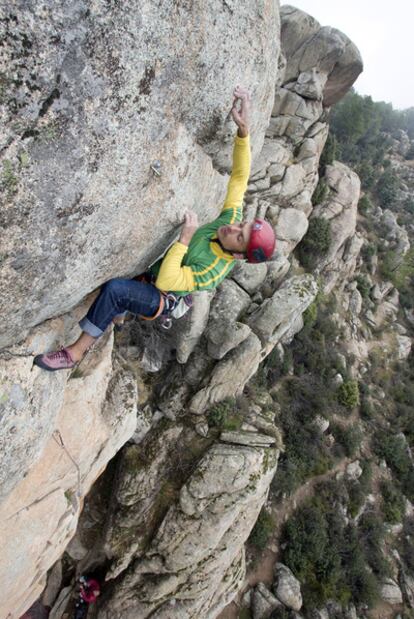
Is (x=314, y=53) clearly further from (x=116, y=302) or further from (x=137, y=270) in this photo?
(x=116, y=302)

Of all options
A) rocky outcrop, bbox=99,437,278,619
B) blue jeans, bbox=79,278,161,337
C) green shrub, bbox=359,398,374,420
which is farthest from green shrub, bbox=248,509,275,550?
blue jeans, bbox=79,278,161,337

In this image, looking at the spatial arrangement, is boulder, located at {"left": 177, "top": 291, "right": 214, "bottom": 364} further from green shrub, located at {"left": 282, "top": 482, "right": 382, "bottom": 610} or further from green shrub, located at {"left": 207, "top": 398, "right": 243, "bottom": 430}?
green shrub, located at {"left": 282, "top": 482, "right": 382, "bottom": 610}

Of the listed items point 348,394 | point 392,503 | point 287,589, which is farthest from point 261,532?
point 348,394

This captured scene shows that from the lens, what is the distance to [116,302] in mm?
5621

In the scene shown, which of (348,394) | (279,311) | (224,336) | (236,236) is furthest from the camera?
(348,394)

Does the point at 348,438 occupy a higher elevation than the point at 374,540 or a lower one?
higher

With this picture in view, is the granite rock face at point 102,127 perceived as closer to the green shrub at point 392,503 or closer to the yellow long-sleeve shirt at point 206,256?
the yellow long-sleeve shirt at point 206,256

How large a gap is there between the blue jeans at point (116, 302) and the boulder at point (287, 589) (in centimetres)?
1962

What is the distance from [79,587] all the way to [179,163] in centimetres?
1585

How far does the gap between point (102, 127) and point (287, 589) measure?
22.4m

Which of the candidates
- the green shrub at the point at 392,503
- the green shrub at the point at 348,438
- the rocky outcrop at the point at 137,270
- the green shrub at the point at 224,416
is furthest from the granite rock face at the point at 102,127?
the green shrub at the point at 392,503

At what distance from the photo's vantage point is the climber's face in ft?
17.2

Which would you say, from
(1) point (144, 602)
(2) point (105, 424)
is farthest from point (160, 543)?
(2) point (105, 424)

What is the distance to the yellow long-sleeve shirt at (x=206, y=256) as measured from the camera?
205 inches
